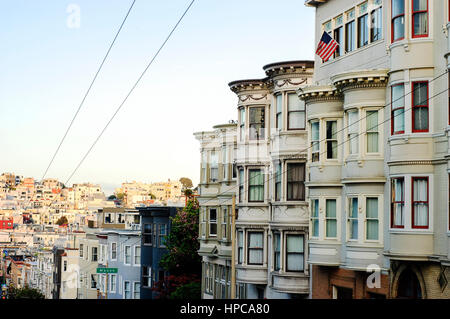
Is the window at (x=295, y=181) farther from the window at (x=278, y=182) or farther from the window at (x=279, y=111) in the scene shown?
the window at (x=279, y=111)

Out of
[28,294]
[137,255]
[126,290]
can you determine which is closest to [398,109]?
[137,255]

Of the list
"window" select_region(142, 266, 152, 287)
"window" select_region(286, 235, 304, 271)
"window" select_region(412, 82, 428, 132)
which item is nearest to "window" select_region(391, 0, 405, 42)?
"window" select_region(412, 82, 428, 132)

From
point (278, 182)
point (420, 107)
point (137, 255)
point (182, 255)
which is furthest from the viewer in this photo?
point (137, 255)

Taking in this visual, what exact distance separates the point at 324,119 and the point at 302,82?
16.4ft

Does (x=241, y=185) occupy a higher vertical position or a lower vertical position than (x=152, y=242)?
higher

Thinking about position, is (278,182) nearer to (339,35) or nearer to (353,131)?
(339,35)

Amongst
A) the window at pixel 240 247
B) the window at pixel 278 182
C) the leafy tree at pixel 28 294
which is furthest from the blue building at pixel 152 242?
the leafy tree at pixel 28 294

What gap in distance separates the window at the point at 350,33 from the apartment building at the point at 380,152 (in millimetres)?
38

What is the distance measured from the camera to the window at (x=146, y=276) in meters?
60.7

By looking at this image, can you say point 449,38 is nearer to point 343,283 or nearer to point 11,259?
point 343,283

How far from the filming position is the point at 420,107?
81.1ft

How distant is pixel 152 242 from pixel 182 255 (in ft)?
26.1
